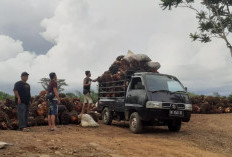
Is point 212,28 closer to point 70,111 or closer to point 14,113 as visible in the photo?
point 70,111

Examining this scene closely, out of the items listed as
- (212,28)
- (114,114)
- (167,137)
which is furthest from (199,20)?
(167,137)

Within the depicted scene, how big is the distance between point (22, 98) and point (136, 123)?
4035 millimetres

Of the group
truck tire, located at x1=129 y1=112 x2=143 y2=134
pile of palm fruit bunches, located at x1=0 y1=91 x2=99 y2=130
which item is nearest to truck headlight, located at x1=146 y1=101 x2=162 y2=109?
truck tire, located at x1=129 y1=112 x2=143 y2=134

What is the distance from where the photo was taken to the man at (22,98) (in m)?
10.7

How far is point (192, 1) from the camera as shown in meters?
24.0

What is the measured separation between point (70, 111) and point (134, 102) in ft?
13.0

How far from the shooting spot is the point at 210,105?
63.2 feet

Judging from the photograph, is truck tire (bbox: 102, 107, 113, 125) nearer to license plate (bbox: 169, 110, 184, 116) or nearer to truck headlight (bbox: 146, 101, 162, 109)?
truck headlight (bbox: 146, 101, 162, 109)

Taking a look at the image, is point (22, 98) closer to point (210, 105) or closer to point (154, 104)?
point (154, 104)

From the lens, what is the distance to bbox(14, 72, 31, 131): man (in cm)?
1069

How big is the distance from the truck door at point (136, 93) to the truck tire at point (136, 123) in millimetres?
399

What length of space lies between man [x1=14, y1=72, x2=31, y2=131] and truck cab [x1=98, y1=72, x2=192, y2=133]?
12.0ft

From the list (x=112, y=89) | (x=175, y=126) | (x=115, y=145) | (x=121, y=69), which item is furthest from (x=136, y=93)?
(x=115, y=145)

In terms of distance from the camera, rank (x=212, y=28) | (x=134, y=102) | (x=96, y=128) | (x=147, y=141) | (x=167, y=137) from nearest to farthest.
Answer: (x=147, y=141), (x=167, y=137), (x=134, y=102), (x=96, y=128), (x=212, y=28)
